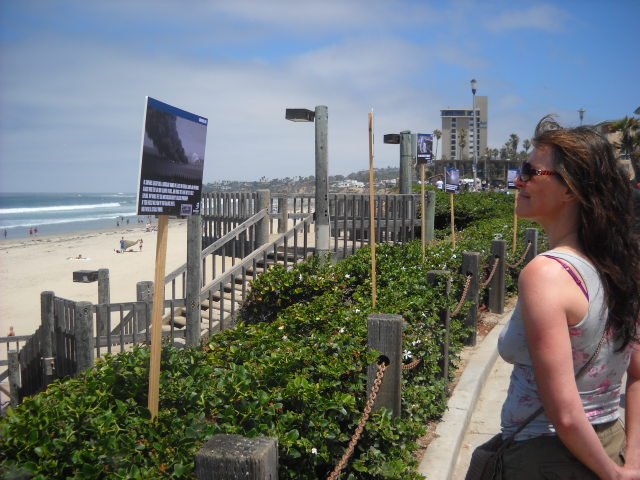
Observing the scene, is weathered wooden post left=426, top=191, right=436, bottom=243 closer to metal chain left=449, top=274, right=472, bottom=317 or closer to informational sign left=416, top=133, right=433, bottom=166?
informational sign left=416, top=133, right=433, bottom=166

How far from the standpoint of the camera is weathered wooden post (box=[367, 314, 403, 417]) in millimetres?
3424

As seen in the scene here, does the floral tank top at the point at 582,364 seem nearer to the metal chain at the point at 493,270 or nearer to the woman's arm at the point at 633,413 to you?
the woman's arm at the point at 633,413

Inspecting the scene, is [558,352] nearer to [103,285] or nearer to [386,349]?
[386,349]

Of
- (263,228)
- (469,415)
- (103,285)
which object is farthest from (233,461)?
(263,228)

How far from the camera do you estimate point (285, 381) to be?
326 centimetres

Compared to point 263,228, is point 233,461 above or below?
below

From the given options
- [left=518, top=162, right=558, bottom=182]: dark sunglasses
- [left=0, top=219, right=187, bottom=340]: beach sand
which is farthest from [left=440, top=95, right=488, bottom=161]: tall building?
[left=518, top=162, right=558, bottom=182]: dark sunglasses

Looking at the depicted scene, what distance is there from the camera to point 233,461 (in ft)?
6.56

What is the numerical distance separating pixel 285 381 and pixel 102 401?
926 mm

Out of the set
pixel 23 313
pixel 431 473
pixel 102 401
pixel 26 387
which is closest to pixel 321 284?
pixel 431 473

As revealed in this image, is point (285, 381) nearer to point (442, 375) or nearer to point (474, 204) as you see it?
point (442, 375)

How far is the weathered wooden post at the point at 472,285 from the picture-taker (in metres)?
6.83

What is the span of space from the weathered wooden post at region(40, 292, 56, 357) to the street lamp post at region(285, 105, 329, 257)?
3.69 meters

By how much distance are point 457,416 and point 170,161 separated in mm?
3118
